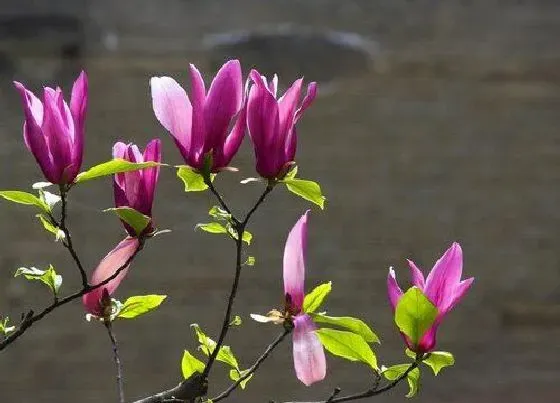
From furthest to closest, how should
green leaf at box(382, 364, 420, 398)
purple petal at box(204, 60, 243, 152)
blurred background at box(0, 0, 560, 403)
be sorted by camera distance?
blurred background at box(0, 0, 560, 403)
green leaf at box(382, 364, 420, 398)
purple petal at box(204, 60, 243, 152)

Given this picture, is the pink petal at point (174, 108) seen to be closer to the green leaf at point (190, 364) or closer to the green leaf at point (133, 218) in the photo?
the green leaf at point (133, 218)

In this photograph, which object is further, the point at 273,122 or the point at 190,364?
the point at 190,364

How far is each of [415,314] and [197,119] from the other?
18cm

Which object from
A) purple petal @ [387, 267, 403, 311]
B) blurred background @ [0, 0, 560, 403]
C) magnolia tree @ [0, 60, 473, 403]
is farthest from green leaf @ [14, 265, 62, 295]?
blurred background @ [0, 0, 560, 403]

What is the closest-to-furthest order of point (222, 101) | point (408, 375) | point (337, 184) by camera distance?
point (222, 101) → point (408, 375) → point (337, 184)

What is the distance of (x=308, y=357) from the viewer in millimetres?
508

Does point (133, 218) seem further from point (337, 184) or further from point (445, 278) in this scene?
point (337, 184)

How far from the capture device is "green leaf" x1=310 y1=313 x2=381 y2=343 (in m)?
0.53

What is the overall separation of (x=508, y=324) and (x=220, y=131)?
1.45m

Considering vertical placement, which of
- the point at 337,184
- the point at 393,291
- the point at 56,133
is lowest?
the point at 337,184

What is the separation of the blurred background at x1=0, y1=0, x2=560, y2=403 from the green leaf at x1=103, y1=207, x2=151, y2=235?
1.19m

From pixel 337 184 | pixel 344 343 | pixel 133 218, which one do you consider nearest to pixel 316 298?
pixel 344 343

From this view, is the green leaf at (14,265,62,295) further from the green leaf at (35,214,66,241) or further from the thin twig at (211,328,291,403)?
the thin twig at (211,328,291,403)

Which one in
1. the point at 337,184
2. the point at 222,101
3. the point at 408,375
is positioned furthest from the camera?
the point at 337,184
